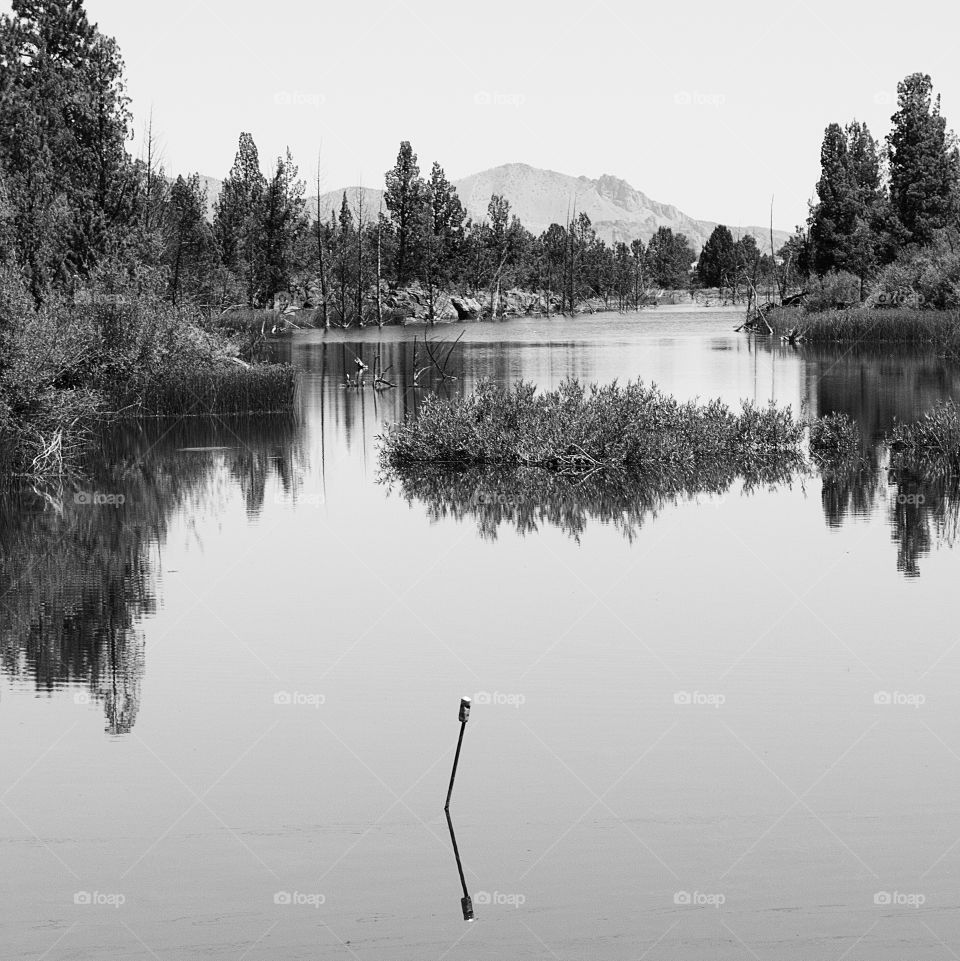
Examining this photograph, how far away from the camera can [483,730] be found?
35.1 ft

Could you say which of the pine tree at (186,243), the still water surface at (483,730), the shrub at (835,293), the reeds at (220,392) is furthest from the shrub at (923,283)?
the still water surface at (483,730)

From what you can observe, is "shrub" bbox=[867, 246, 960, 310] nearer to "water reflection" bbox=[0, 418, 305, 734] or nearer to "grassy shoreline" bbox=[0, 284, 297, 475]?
"grassy shoreline" bbox=[0, 284, 297, 475]

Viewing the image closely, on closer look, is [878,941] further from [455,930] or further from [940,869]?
[455,930]

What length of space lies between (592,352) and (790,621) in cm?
5209

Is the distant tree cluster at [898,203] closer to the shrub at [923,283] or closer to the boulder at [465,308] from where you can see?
the shrub at [923,283]

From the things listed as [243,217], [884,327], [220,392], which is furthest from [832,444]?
[243,217]

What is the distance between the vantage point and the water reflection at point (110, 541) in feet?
41.2

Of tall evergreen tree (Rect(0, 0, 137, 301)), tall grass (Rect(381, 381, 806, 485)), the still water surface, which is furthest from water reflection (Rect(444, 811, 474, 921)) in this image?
tall evergreen tree (Rect(0, 0, 137, 301))

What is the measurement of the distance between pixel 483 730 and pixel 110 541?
9.70 meters

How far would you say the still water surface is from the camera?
7.66 metres

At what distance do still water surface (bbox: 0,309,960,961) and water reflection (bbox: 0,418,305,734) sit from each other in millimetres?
79

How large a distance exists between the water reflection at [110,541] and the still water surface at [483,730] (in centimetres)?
8

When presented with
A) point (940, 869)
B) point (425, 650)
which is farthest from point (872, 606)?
point (940, 869)

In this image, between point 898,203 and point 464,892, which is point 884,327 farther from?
point 464,892
